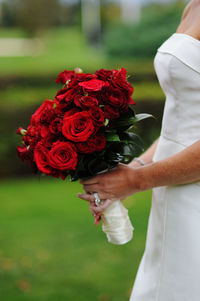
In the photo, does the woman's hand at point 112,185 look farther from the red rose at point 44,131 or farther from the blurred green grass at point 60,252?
the blurred green grass at point 60,252

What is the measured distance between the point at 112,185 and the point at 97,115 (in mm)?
323

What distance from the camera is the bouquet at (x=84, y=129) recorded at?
6.30 ft

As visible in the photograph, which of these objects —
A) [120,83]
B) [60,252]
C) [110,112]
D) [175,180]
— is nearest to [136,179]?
[175,180]

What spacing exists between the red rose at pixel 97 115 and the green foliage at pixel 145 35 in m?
10.8

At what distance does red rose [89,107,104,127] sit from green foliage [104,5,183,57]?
35.5ft

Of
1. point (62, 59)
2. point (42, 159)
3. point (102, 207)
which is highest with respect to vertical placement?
point (42, 159)

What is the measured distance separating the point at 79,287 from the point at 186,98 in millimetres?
2560

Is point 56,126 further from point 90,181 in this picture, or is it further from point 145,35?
point 145,35

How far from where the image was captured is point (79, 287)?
4.09 m

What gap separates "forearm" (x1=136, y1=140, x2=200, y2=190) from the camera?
1.90 meters

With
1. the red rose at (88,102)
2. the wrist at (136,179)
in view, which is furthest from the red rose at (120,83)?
the wrist at (136,179)

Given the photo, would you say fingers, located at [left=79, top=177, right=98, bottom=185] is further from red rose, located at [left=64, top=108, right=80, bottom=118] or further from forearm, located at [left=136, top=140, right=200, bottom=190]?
red rose, located at [left=64, top=108, right=80, bottom=118]

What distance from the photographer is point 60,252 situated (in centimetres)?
478

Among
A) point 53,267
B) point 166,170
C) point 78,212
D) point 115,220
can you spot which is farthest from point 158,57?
point 78,212
